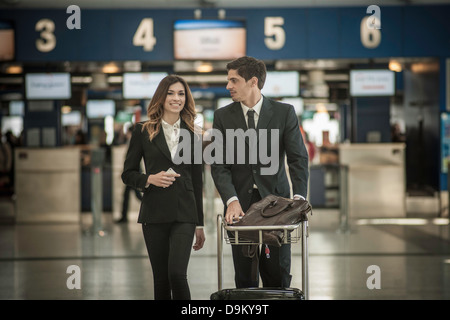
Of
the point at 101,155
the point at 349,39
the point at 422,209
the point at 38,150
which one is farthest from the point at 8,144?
the point at 422,209

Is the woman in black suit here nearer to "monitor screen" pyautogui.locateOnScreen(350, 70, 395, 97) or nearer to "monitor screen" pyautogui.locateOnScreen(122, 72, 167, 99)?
"monitor screen" pyautogui.locateOnScreen(122, 72, 167, 99)

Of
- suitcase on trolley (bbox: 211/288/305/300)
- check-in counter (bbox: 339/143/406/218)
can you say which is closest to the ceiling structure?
check-in counter (bbox: 339/143/406/218)

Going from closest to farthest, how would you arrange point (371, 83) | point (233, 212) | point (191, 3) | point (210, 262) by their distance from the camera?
1. point (233, 212)
2. point (210, 262)
3. point (191, 3)
4. point (371, 83)

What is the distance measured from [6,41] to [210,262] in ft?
17.2

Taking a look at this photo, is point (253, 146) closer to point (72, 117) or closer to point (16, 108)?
point (16, 108)

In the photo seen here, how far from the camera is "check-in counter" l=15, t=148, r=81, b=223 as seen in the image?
982 cm

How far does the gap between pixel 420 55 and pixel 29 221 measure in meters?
6.67

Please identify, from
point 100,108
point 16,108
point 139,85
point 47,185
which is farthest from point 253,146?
point 16,108

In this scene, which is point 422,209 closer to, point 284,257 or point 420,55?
point 420,55

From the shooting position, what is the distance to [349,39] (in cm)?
984

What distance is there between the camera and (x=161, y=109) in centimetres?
329

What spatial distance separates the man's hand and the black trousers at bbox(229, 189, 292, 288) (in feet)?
0.70

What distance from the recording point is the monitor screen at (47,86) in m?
9.92

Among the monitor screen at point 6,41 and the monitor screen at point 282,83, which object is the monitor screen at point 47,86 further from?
the monitor screen at point 282,83
